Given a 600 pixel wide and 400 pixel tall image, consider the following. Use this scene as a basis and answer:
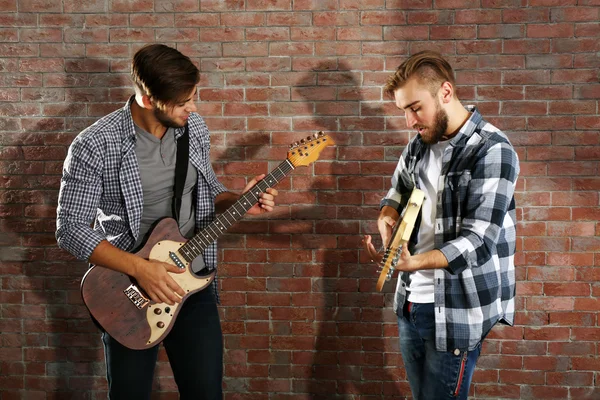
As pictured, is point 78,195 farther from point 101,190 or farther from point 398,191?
point 398,191

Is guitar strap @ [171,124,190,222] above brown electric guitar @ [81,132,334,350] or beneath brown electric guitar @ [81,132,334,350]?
above

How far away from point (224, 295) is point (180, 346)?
3.33ft

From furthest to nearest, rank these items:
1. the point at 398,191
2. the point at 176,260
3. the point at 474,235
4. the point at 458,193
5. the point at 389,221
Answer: the point at 398,191
the point at 389,221
the point at 176,260
the point at 458,193
the point at 474,235

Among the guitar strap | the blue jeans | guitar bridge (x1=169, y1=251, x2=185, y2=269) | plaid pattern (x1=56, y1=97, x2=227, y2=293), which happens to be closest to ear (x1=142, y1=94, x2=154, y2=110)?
plaid pattern (x1=56, y1=97, x2=227, y2=293)

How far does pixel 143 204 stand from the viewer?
2457 mm

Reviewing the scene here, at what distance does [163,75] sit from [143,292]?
0.90 metres

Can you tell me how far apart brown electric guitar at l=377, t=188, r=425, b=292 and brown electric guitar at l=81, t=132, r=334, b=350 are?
789 mm

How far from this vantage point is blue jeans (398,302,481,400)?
7.31ft

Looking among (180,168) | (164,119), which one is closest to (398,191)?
(180,168)

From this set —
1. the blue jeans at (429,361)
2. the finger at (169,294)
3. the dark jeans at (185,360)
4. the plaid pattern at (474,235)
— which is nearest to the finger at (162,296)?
the finger at (169,294)

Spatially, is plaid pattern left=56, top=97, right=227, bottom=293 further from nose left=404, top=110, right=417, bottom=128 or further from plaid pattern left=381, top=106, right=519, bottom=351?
plaid pattern left=381, top=106, right=519, bottom=351

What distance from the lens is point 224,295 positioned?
348 centimetres

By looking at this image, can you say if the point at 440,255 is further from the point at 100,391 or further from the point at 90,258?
the point at 100,391

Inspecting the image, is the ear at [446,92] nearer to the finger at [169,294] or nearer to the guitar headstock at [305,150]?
the guitar headstock at [305,150]
